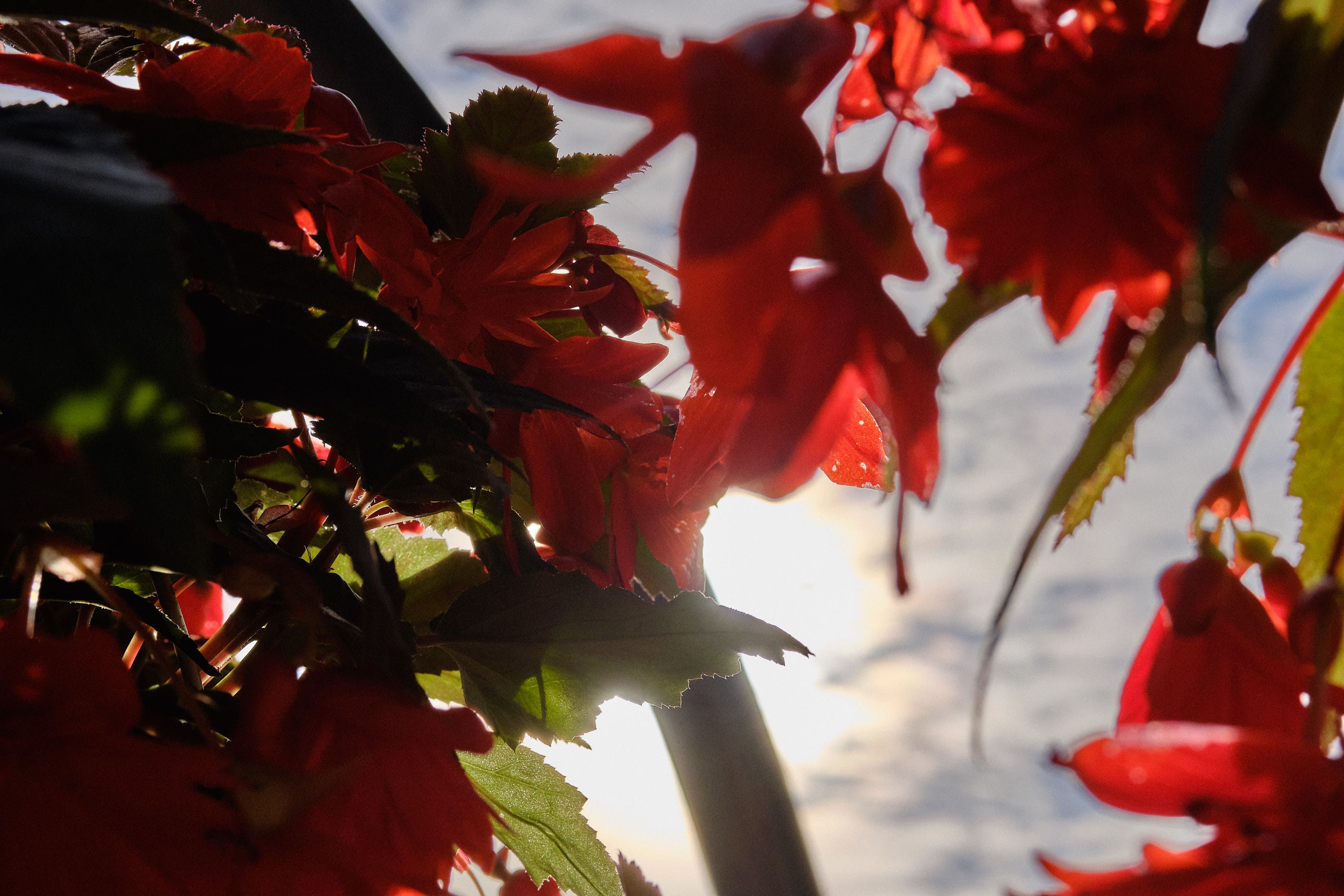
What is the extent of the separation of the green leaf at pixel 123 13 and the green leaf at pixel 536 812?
0.30m

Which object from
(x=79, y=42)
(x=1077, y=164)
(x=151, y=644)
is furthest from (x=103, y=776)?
(x=79, y=42)

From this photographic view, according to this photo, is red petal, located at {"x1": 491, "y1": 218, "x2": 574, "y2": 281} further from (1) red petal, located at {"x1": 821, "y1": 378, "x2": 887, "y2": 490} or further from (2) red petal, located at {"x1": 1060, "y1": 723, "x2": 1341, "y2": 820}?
(2) red petal, located at {"x1": 1060, "y1": 723, "x2": 1341, "y2": 820}

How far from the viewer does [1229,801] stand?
0.17m

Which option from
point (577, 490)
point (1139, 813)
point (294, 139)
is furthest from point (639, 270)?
point (1139, 813)

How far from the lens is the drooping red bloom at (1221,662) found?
21 cm

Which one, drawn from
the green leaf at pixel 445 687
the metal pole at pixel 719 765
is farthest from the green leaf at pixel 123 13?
the metal pole at pixel 719 765

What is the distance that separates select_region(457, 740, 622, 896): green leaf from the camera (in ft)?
1.35

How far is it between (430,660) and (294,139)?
0.24 m

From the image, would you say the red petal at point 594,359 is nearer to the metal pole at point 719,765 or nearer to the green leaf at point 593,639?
the green leaf at point 593,639

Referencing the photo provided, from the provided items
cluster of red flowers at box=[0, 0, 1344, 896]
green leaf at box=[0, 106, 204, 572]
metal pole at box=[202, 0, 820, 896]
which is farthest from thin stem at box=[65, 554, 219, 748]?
metal pole at box=[202, 0, 820, 896]

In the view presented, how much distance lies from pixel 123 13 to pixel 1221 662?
11.6 inches

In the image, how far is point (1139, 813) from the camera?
177 millimetres

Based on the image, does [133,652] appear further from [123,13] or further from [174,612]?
[123,13]

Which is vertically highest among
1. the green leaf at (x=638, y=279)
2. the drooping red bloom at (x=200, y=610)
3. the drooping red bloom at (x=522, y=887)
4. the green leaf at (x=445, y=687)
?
the green leaf at (x=638, y=279)
